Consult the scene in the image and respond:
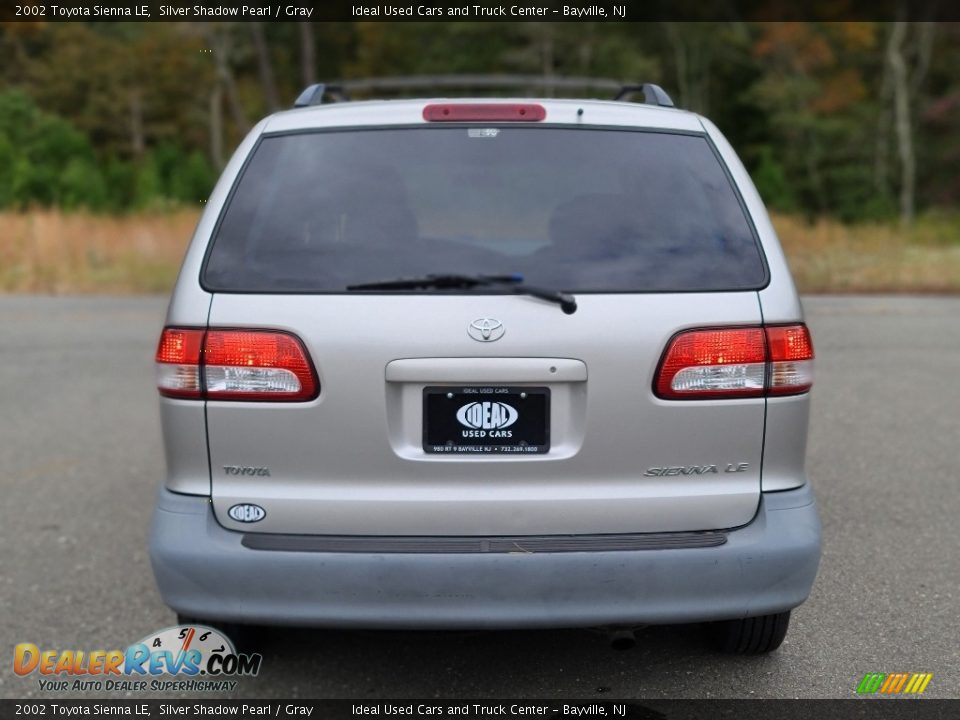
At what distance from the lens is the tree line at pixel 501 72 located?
1473 inches

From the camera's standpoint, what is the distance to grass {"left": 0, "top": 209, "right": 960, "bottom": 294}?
16.3 metres

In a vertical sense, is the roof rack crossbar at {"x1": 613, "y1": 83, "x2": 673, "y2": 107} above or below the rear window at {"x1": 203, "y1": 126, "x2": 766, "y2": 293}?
above

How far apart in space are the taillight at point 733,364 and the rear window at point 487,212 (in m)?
0.15

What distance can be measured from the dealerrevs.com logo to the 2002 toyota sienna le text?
642mm

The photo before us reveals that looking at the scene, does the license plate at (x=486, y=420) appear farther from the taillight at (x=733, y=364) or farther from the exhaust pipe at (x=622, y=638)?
the exhaust pipe at (x=622, y=638)

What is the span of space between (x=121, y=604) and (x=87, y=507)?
60.3 inches

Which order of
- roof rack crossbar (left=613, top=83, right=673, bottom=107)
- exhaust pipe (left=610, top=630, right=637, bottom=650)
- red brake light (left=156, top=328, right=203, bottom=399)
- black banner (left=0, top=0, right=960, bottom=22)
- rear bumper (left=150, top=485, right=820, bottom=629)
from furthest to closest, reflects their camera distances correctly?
black banner (left=0, top=0, right=960, bottom=22) < roof rack crossbar (left=613, top=83, right=673, bottom=107) < exhaust pipe (left=610, top=630, right=637, bottom=650) < red brake light (left=156, top=328, right=203, bottom=399) < rear bumper (left=150, top=485, right=820, bottom=629)

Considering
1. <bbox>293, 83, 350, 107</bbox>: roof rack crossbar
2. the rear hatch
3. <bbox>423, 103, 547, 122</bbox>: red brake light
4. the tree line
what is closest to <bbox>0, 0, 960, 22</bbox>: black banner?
the tree line

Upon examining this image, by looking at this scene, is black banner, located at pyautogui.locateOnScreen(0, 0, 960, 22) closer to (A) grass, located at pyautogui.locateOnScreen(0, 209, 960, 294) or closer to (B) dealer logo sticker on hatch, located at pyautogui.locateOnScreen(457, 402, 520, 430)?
(A) grass, located at pyautogui.locateOnScreen(0, 209, 960, 294)

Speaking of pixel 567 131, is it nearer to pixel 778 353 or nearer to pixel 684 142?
pixel 684 142

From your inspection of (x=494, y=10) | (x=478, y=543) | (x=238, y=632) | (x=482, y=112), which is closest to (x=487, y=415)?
(x=478, y=543)

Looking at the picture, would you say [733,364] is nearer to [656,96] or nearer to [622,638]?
[622,638]

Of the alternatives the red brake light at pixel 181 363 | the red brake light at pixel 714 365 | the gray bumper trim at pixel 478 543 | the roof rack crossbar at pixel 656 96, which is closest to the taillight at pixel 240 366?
the red brake light at pixel 181 363

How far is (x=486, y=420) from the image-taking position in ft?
8.87
